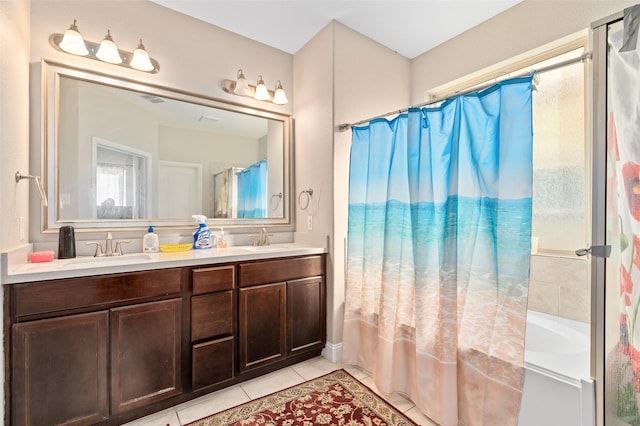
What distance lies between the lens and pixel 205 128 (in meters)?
2.32

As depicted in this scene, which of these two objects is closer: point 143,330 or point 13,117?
point 13,117

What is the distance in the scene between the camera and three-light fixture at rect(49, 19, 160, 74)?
1.71 metres

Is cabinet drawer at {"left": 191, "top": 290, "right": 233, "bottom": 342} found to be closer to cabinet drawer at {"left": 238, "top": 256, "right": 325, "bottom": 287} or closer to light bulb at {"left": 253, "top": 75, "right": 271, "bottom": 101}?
cabinet drawer at {"left": 238, "top": 256, "right": 325, "bottom": 287}

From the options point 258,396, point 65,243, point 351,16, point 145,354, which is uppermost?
point 351,16

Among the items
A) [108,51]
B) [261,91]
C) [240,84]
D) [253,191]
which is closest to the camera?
[108,51]

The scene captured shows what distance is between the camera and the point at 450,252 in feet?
5.20

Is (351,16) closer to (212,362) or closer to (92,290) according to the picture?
(92,290)

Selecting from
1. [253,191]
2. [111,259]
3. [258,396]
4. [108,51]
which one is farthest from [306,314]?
[108,51]

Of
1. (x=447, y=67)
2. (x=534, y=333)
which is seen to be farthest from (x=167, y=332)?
(x=447, y=67)

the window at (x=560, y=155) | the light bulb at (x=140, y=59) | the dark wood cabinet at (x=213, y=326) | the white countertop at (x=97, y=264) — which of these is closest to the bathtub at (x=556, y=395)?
the window at (x=560, y=155)

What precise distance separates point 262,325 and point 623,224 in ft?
6.36

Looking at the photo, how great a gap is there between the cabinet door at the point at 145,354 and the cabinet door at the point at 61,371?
55 millimetres

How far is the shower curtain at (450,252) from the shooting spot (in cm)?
133

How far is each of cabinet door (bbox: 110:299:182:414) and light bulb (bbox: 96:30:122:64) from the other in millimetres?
1579
